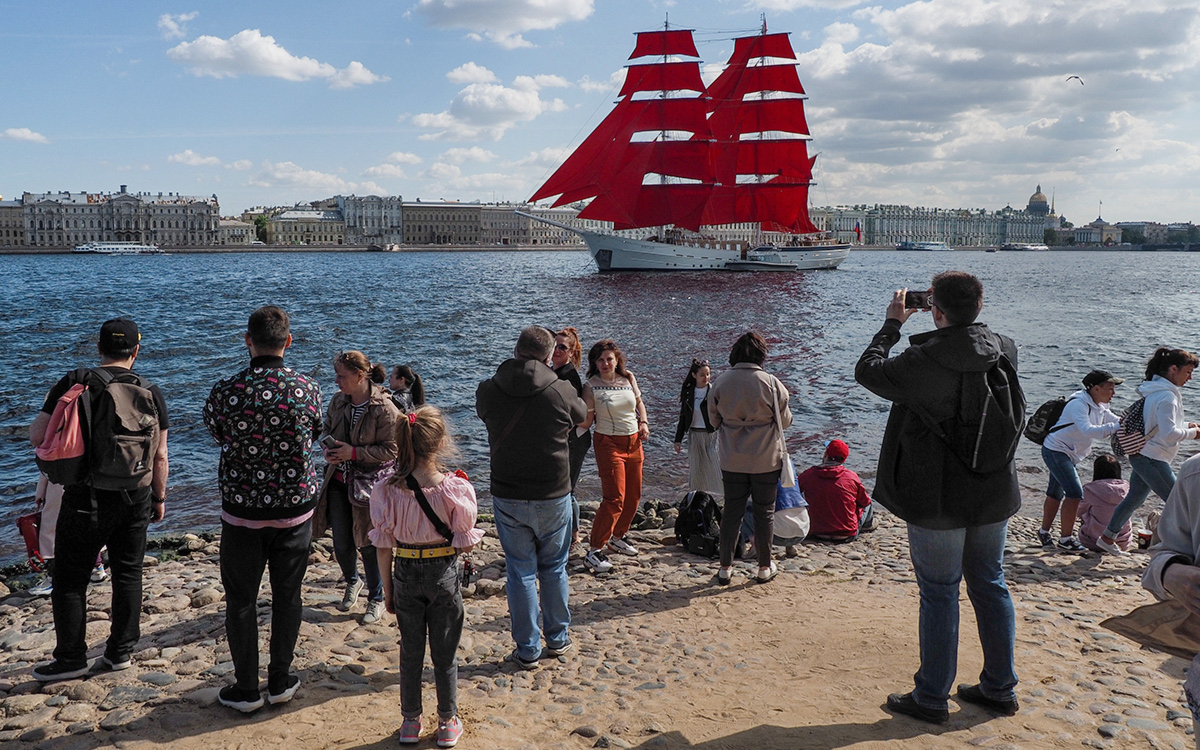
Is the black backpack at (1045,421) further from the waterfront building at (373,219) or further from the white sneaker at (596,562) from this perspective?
the waterfront building at (373,219)

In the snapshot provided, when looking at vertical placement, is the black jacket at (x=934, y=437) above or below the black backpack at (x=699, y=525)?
above

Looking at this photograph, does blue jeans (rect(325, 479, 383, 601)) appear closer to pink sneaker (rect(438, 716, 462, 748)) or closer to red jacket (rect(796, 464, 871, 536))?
pink sneaker (rect(438, 716, 462, 748))

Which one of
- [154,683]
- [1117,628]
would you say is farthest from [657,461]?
[1117,628]

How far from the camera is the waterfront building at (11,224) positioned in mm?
124000

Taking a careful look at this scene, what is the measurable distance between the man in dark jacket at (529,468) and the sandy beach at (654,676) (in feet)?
1.30

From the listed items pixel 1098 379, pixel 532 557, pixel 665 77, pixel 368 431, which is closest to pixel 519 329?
pixel 1098 379

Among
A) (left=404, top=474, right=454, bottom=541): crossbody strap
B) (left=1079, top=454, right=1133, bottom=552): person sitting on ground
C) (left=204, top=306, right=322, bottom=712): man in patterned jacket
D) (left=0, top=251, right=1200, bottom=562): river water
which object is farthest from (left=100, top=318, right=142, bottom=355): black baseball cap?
(left=1079, top=454, right=1133, bottom=552): person sitting on ground

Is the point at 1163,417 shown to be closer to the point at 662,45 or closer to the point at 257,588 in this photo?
the point at 257,588

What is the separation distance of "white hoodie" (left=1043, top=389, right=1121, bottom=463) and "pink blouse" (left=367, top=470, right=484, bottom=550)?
4.84m

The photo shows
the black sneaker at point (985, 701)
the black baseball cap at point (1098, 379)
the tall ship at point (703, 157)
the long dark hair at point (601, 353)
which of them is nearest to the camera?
the black sneaker at point (985, 701)

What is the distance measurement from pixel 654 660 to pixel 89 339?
93.3 feet

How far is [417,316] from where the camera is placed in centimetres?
3628

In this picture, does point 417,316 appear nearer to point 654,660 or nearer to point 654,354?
point 654,354

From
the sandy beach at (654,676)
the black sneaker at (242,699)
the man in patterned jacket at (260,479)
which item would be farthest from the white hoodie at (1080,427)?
the black sneaker at (242,699)
